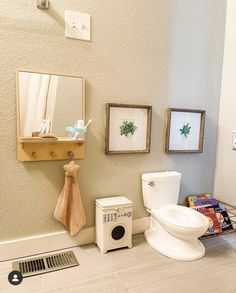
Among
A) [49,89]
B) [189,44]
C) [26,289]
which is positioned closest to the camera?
[26,289]

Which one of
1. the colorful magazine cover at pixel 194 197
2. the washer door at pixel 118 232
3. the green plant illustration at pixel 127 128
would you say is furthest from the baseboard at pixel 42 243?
the colorful magazine cover at pixel 194 197

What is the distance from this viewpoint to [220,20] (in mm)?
2297

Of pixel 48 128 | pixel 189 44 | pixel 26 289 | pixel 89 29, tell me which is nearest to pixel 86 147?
pixel 48 128

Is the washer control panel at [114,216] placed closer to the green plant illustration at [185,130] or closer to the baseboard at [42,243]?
the baseboard at [42,243]

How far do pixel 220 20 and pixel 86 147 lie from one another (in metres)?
1.82

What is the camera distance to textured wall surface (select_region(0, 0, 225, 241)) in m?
1.60

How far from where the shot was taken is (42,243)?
176 cm

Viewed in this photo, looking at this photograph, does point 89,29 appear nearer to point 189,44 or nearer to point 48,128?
point 48,128

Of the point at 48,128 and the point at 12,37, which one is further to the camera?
the point at 48,128

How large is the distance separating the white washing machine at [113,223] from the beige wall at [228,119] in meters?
1.12

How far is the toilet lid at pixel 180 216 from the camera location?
173 cm

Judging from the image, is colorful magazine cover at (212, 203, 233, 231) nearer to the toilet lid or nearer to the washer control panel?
the toilet lid

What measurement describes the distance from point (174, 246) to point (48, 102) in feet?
4.75

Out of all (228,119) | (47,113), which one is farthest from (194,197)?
(47,113)
